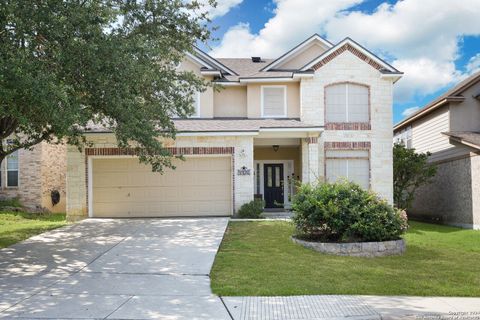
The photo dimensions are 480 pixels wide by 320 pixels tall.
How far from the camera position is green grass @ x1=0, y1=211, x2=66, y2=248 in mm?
13399

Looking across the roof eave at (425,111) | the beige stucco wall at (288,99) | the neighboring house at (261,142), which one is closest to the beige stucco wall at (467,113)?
the roof eave at (425,111)

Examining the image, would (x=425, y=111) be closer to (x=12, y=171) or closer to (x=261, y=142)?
(x=261, y=142)

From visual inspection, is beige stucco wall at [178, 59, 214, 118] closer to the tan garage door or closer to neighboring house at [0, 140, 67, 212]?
the tan garage door

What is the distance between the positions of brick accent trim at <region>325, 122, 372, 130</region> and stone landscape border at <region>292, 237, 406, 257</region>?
8.69 metres

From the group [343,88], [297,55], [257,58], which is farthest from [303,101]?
[257,58]

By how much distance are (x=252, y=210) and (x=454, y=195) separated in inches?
394

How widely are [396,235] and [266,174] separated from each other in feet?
33.3

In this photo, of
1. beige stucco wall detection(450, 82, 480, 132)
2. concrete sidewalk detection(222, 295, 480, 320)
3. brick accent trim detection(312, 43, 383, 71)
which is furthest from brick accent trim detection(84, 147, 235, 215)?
beige stucco wall detection(450, 82, 480, 132)

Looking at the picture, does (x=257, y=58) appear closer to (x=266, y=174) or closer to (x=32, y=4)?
(x=266, y=174)

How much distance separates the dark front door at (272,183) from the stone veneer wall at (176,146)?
4.01 m

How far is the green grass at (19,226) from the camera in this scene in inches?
528

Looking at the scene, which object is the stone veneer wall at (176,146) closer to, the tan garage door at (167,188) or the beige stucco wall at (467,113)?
the tan garage door at (167,188)

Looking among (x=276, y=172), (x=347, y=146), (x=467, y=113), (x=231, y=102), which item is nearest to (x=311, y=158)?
(x=347, y=146)

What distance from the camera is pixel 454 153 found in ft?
69.7
